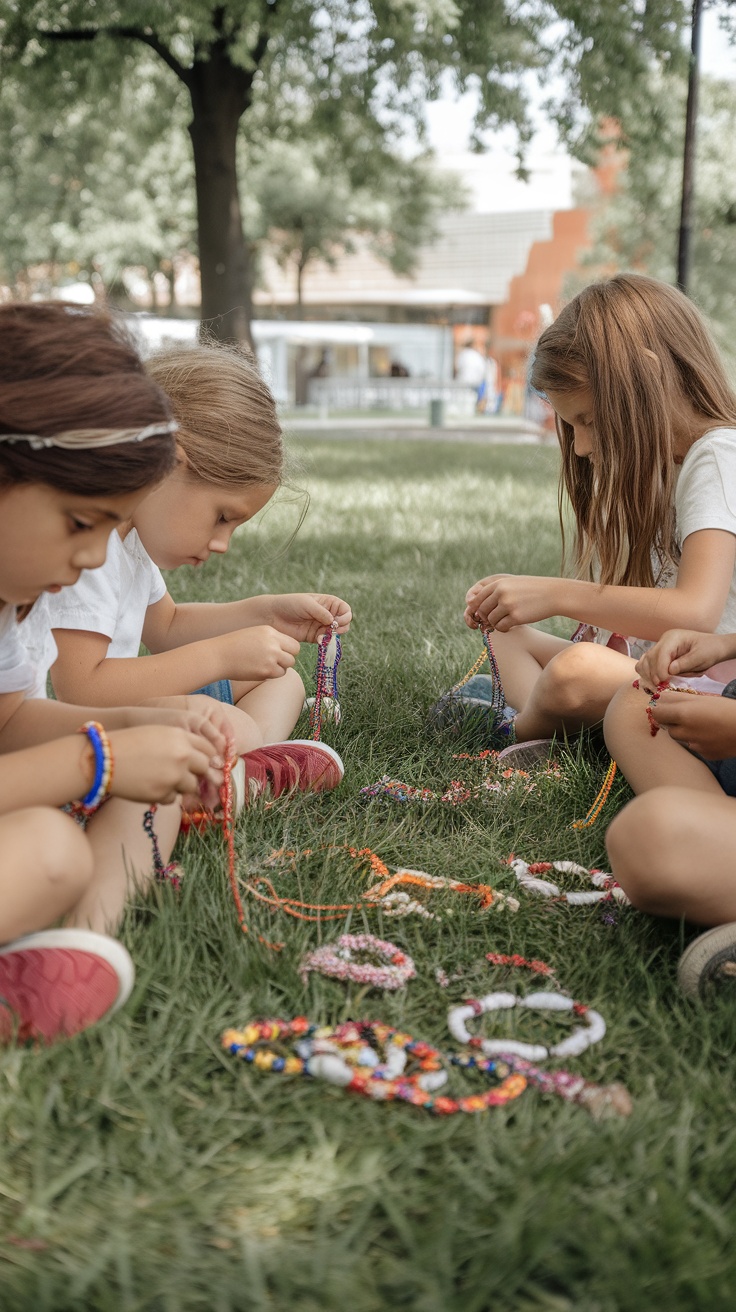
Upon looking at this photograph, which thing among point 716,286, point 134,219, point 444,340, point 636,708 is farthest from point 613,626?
Result: point 444,340

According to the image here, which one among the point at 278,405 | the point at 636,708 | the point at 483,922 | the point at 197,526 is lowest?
the point at 483,922

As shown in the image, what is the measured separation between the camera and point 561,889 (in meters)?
2.06

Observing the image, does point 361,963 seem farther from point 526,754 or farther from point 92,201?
point 92,201

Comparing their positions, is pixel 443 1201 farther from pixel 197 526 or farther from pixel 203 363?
pixel 203 363

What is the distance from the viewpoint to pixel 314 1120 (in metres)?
1.38

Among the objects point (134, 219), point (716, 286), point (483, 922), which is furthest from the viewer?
point (134, 219)

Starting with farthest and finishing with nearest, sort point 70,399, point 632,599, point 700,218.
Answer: point 700,218
point 632,599
point 70,399

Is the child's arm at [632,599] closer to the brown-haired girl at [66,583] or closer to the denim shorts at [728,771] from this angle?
the denim shorts at [728,771]

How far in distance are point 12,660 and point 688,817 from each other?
1052 mm

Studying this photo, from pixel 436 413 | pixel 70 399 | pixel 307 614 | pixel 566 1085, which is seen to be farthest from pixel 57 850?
pixel 436 413

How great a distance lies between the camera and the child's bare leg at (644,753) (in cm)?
211

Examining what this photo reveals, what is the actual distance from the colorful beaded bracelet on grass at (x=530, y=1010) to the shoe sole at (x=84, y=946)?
0.44 m

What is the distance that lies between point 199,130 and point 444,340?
28574 millimetres

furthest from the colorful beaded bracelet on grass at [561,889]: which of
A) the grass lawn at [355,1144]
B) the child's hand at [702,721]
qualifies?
the child's hand at [702,721]
